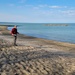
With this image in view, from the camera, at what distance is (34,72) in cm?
862

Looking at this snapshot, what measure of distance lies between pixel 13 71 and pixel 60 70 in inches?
90.7

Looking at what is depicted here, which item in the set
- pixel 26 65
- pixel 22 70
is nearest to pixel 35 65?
pixel 26 65

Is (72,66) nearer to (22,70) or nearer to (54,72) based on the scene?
(54,72)

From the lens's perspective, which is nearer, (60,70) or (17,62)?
(60,70)

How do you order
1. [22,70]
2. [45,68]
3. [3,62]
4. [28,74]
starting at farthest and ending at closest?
1. [3,62]
2. [45,68]
3. [22,70]
4. [28,74]

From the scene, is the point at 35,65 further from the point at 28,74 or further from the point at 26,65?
the point at 28,74

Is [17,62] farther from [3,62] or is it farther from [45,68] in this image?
[45,68]

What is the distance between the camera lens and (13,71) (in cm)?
855

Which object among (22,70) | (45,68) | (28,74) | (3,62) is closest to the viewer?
(28,74)

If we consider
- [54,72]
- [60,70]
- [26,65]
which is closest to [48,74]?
[54,72]

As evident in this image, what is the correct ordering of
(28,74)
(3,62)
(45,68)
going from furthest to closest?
(3,62), (45,68), (28,74)

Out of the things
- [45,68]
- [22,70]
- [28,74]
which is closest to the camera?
[28,74]

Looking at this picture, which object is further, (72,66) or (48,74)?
(72,66)

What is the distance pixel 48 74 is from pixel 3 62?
9.30ft
